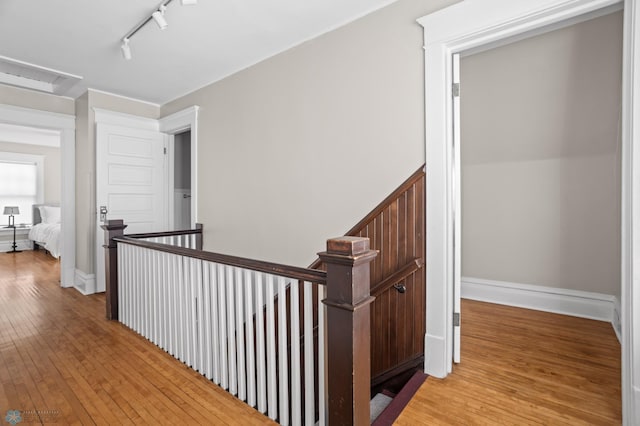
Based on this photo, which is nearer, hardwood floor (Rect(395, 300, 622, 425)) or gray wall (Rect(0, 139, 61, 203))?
hardwood floor (Rect(395, 300, 622, 425))

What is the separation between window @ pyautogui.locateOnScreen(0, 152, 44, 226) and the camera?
6.98m

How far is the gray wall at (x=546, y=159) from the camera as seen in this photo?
274 centimetres

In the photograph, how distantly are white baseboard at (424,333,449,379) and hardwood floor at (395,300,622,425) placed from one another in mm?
57

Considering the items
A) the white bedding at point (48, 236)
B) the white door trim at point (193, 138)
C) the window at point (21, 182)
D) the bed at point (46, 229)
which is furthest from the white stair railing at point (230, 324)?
the window at point (21, 182)

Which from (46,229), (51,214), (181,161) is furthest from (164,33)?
(51,214)

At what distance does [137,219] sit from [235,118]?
Result: 202cm

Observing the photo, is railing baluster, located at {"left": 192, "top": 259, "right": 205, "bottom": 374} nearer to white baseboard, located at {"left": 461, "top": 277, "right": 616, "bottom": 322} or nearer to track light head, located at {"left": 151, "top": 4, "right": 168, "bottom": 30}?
track light head, located at {"left": 151, "top": 4, "right": 168, "bottom": 30}

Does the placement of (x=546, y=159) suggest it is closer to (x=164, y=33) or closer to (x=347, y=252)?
(x=347, y=252)

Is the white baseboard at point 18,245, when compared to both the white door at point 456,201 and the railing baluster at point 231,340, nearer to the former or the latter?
the railing baluster at point 231,340

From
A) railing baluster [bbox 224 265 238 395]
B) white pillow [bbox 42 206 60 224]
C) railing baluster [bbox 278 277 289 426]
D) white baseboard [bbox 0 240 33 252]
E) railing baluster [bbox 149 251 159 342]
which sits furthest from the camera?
white pillow [bbox 42 206 60 224]

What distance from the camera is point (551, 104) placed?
298 centimetres

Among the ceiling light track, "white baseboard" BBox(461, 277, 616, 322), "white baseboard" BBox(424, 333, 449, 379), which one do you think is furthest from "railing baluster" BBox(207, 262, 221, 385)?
"white baseboard" BBox(461, 277, 616, 322)

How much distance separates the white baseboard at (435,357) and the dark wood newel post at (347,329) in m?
0.78

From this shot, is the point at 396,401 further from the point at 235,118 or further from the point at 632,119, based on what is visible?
the point at 235,118
